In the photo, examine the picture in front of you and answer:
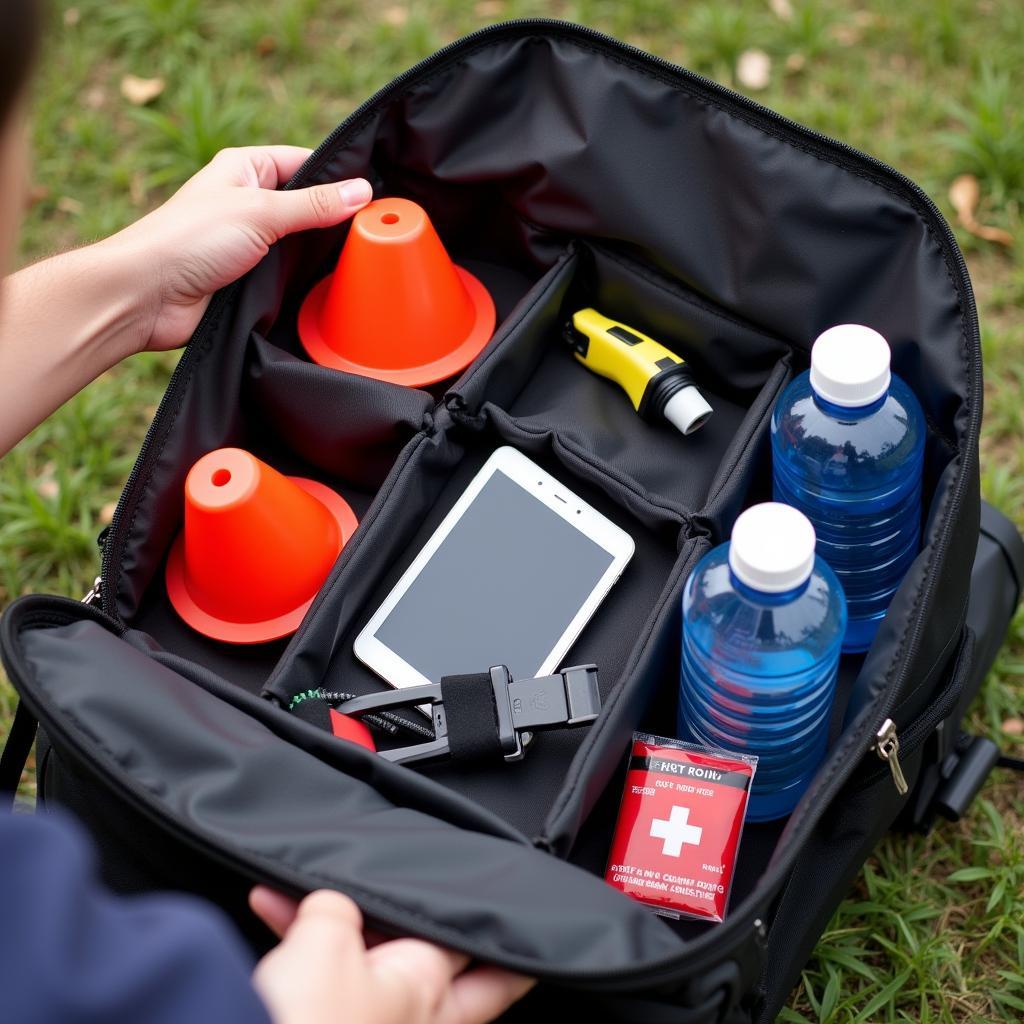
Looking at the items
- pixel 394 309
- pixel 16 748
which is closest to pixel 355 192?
pixel 394 309

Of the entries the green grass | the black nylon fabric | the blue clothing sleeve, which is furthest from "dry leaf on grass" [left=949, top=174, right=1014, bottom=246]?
the blue clothing sleeve

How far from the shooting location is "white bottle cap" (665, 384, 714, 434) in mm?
1746

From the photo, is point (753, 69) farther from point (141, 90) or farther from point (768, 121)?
point (141, 90)

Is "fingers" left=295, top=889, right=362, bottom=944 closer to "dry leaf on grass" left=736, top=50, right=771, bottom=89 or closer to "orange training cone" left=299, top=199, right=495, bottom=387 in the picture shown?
"orange training cone" left=299, top=199, right=495, bottom=387

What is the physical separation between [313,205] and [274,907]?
39.9 inches

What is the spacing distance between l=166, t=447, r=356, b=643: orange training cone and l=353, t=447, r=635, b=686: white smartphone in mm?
121

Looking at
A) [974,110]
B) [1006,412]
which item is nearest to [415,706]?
[1006,412]

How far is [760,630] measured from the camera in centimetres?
141

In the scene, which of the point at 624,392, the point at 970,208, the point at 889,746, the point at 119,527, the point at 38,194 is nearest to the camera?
the point at 889,746

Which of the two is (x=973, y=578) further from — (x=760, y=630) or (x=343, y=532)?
(x=343, y=532)

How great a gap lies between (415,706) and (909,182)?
0.95 m

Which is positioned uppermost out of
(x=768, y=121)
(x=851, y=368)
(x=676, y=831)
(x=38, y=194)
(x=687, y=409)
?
(x=768, y=121)

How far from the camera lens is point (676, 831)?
1.42 meters

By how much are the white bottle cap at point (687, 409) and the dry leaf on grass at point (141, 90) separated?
6.48 feet
